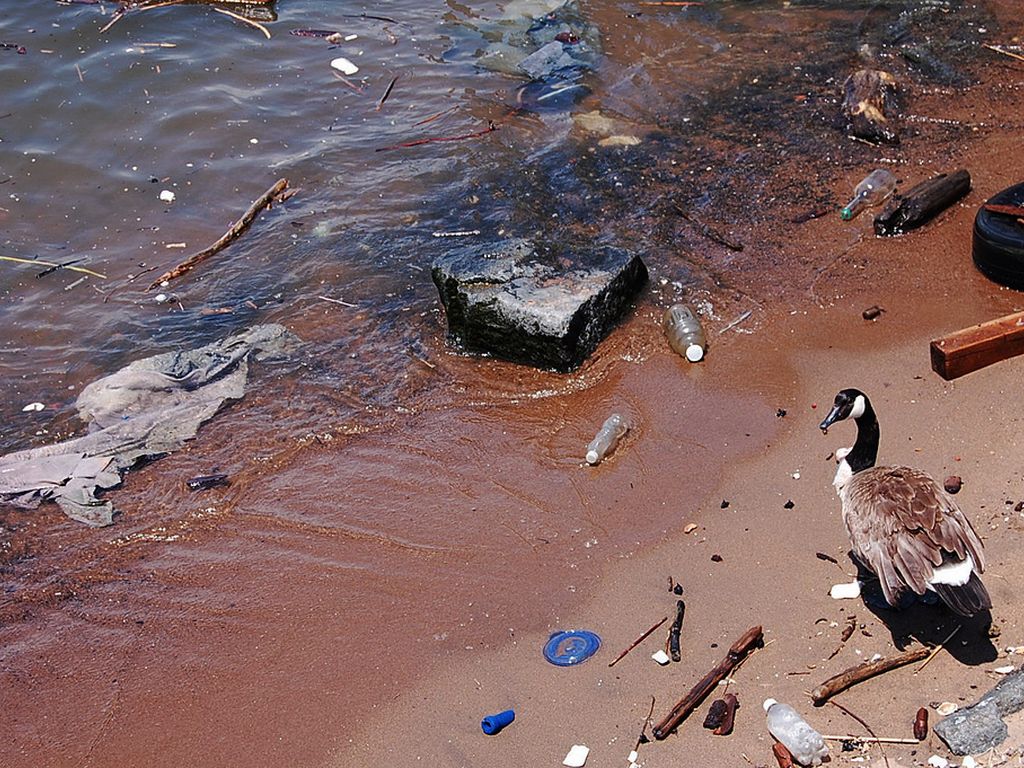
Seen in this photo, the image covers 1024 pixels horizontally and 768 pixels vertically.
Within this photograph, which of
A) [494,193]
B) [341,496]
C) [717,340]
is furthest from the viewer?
[494,193]

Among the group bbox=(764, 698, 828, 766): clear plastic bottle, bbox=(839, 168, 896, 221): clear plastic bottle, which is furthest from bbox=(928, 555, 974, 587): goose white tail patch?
bbox=(839, 168, 896, 221): clear plastic bottle

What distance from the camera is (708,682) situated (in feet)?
15.1

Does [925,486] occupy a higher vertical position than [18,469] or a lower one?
higher

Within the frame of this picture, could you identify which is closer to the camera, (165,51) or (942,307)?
(942,307)

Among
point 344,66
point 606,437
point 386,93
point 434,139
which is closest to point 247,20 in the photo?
point 344,66

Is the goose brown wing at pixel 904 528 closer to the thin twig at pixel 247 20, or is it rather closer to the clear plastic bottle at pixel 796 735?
the clear plastic bottle at pixel 796 735

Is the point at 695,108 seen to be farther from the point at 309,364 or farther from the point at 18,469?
the point at 18,469

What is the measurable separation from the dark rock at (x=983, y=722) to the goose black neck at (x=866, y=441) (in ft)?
4.63

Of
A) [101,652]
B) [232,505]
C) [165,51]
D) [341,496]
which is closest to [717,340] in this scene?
[341,496]

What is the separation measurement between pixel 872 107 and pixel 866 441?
4.84 meters

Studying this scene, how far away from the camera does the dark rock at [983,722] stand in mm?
4090

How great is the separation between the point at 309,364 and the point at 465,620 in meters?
2.80

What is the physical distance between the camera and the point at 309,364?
7.29 meters

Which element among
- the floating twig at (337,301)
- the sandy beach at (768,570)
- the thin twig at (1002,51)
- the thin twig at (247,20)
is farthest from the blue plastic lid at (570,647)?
the thin twig at (247,20)
